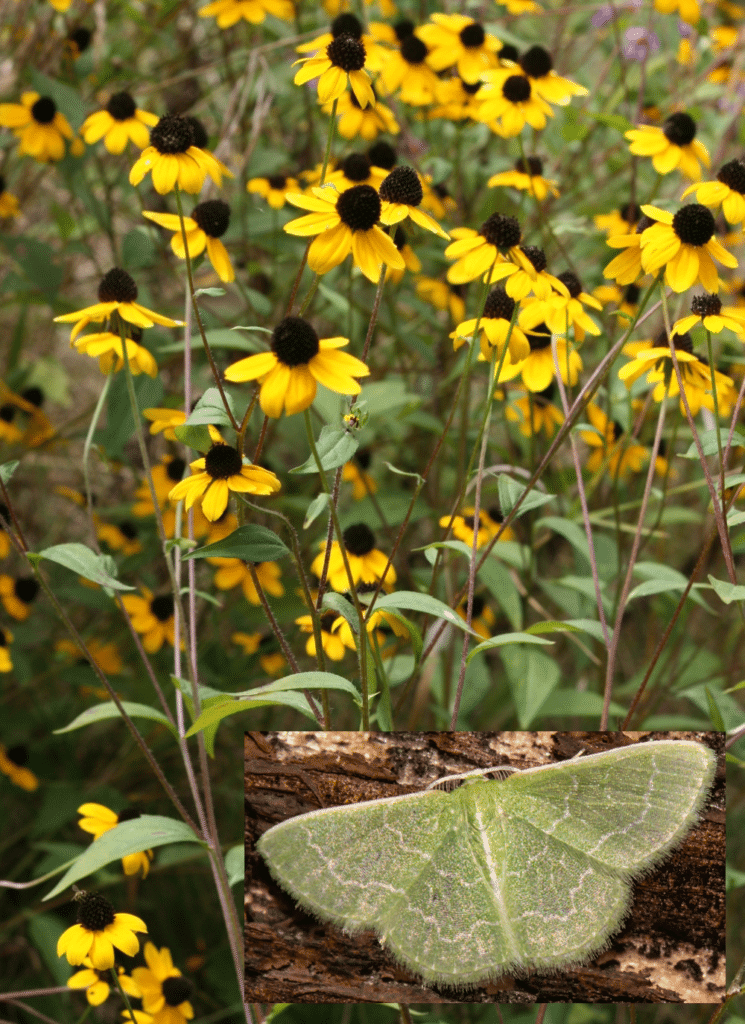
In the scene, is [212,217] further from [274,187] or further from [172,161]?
[274,187]

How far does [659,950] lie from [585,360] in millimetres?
1079

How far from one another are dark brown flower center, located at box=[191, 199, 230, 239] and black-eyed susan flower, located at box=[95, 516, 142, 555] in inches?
29.6

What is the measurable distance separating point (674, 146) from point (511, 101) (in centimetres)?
19

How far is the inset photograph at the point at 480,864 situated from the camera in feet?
1.89

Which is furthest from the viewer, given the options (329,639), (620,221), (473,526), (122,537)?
(122,537)

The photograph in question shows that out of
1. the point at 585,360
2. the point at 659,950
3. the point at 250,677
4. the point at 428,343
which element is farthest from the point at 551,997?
the point at 585,360

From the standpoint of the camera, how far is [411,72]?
1.39 metres

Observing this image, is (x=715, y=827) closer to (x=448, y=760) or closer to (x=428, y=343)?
(x=448, y=760)

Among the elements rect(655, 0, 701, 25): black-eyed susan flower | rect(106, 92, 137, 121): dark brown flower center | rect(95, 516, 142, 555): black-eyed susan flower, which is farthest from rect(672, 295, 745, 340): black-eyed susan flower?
rect(95, 516, 142, 555): black-eyed susan flower

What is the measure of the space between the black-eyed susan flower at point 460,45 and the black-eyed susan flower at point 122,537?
2.69 ft

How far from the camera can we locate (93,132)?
1.21 meters

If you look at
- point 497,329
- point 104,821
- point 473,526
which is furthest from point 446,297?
point 104,821

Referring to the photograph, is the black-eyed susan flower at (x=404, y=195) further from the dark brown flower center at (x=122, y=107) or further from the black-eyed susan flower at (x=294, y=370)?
the dark brown flower center at (x=122, y=107)

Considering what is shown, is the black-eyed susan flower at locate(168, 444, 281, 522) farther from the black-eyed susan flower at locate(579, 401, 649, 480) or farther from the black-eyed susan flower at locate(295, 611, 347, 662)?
the black-eyed susan flower at locate(579, 401, 649, 480)
